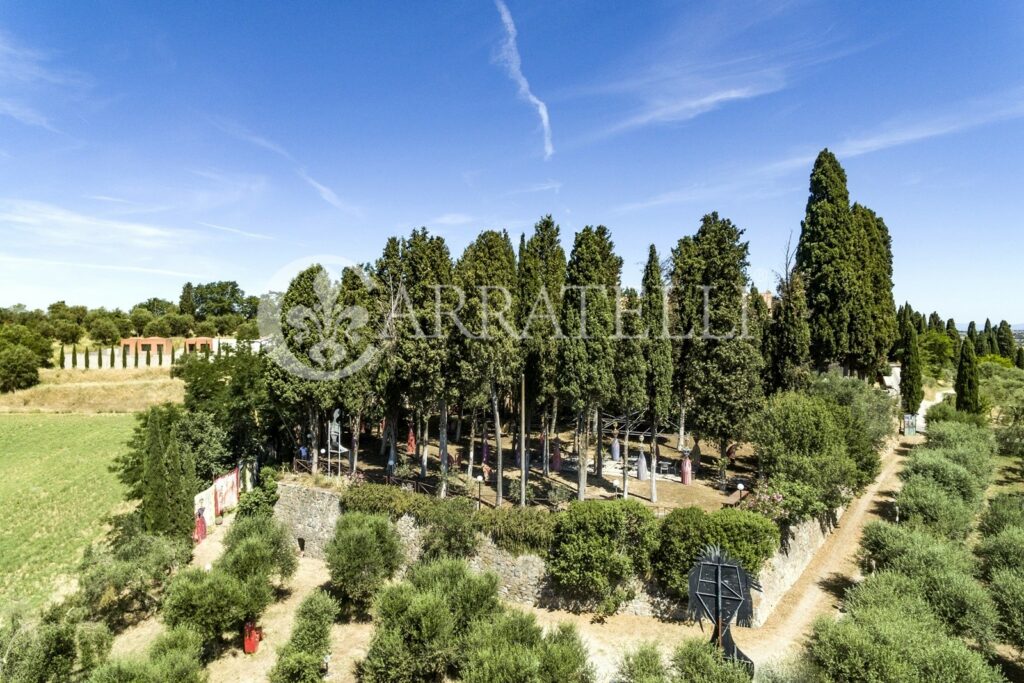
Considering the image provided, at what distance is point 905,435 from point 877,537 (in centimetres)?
2541

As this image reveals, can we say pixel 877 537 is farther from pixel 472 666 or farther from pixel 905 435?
pixel 905 435

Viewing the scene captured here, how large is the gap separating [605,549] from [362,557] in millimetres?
8737

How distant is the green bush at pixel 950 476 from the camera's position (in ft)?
72.0

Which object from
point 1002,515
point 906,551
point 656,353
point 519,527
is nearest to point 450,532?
point 519,527

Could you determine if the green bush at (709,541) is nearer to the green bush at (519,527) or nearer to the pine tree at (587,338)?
the green bush at (519,527)

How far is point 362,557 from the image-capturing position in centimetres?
1828

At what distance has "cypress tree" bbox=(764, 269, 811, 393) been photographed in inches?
1207

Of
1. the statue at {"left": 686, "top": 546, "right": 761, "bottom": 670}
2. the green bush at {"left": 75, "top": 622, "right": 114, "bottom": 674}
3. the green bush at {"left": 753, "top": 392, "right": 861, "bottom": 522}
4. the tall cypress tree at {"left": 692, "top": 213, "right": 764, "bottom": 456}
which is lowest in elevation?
the green bush at {"left": 75, "top": 622, "right": 114, "bottom": 674}

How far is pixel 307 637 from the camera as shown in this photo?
14906 mm

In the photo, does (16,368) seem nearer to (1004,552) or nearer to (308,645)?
(308,645)

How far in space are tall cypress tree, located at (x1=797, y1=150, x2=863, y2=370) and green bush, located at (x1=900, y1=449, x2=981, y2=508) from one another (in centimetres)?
1402

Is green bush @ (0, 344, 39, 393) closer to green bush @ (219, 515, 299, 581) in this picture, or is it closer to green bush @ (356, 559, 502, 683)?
green bush @ (219, 515, 299, 581)

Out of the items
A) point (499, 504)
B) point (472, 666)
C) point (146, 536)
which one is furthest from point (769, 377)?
point (146, 536)

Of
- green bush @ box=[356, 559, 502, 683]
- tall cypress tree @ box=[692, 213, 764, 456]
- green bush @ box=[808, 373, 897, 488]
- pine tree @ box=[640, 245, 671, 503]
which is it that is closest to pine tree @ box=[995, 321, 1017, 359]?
green bush @ box=[808, 373, 897, 488]
